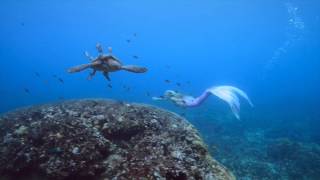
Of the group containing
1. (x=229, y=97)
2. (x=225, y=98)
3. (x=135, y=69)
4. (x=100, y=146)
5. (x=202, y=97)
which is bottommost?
(x=100, y=146)

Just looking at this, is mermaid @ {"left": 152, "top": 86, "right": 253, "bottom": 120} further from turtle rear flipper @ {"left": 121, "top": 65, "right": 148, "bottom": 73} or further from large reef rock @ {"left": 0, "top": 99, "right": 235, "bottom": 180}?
large reef rock @ {"left": 0, "top": 99, "right": 235, "bottom": 180}

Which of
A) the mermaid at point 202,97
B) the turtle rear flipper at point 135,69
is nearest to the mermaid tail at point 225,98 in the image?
the mermaid at point 202,97

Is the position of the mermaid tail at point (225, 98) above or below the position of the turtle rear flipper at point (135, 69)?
above

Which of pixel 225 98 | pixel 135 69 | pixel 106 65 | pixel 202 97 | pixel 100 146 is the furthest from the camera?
pixel 202 97

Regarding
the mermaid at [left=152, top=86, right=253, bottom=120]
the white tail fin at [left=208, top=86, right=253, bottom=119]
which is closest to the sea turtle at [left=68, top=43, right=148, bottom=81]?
the mermaid at [left=152, top=86, right=253, bottom=120]

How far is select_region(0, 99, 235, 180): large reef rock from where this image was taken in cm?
439

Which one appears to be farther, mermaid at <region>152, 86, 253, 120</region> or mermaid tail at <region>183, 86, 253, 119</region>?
mermaid at <region>152, 86, 253, 120</region>

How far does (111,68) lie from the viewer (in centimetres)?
666

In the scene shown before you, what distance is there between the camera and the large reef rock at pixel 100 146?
173 inches

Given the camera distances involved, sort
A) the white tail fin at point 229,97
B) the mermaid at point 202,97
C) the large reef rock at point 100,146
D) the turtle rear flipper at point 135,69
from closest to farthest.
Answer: the large reef rock at point 100,146
the turtle rear flipper at point 135,69
the white tail fin at point 229,97
the mermaid at point 202,97

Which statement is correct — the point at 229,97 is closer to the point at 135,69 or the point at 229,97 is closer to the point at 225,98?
the point at 225,98

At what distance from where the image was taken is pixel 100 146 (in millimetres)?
4809

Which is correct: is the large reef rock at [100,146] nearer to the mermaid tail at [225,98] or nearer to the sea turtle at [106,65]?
the sea turtle at [106,65]

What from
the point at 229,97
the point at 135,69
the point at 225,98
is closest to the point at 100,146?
the point at 135,69
